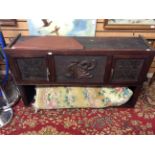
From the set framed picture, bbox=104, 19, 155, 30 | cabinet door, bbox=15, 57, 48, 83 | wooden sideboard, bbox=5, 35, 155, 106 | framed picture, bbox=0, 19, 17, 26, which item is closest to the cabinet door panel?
wooden sideboard, bbox=5, 35, 155, 106

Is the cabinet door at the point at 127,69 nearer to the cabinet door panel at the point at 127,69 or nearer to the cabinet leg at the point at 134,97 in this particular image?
the cabinet door panel at the point at 127,69

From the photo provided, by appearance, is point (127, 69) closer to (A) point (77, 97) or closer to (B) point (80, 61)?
(B) point (80, 61)

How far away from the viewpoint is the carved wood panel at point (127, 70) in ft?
4.38

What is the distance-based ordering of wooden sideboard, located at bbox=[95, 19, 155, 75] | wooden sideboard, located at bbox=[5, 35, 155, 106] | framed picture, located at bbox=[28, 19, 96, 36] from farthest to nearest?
wooden sideboard, located at bbox=[95, 19, 155, 75] → framed picture, located at bbox=[28, 19, 96, 36] → wooden sideboard, located at bbox=[5, 35, 155, 106]

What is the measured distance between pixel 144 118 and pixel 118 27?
104cm

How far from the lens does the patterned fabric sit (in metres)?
1.60

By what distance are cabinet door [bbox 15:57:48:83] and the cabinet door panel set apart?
66 centimetres

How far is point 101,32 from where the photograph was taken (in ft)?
5.45

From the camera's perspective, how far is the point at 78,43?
137 cm

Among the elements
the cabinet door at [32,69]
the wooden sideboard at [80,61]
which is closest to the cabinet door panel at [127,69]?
the wooden sideboard at [80,61]

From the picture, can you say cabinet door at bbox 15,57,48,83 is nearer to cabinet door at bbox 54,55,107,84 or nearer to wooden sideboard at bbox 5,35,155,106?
wooden sideboard at bbox 5,35,155,106

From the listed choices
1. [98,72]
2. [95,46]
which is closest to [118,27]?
[95,46]

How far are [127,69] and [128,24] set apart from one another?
0.54 metres
